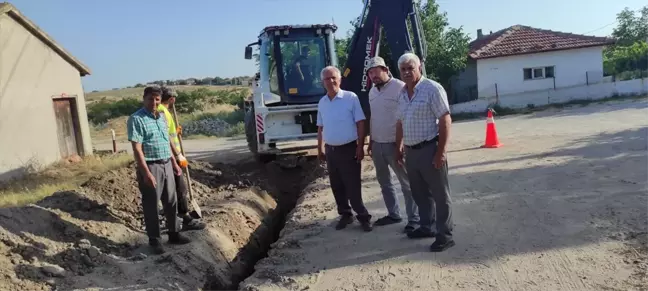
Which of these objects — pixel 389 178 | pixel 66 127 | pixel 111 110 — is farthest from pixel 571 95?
pixel 111 110

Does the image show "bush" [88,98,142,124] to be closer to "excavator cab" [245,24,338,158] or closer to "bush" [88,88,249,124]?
"bush" [88,88,249,124]

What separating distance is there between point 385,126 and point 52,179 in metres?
9.29

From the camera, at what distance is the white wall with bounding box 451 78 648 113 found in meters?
27.9

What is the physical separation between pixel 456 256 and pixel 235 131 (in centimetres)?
2531

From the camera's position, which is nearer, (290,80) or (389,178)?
(389,178)

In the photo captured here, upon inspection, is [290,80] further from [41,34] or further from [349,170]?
[41,34]

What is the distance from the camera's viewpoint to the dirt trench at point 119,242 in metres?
5.08

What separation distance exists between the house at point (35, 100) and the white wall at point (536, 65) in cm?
2096

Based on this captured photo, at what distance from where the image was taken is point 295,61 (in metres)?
11.9

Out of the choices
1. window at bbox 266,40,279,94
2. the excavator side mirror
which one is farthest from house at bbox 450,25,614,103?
window at bbox 266,40,279,94

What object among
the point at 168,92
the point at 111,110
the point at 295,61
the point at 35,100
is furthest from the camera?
the point at 111,110

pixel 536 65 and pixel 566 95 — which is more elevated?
pixel 536 65

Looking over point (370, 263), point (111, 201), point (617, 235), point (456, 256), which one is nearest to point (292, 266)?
point (370, 263)

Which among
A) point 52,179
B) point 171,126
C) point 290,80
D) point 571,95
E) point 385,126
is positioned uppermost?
point 290,80
